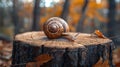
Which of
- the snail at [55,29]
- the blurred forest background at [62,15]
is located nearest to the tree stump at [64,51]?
the snail at [55,29]

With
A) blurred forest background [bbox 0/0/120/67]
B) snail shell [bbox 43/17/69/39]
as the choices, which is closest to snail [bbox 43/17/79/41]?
snail shell [bbox 43/17/69/39]

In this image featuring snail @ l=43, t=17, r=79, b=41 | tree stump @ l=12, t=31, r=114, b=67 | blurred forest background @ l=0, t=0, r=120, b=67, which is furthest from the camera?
blurred forest background @ l=0, t=0, r=120, b=67

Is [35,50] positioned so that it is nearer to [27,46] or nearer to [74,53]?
[27,46]

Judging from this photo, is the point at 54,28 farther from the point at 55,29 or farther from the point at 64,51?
the point at 64,51

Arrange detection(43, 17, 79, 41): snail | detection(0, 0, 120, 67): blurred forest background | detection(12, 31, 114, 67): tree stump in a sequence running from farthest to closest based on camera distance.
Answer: detection(0, 0, 120, 67): blurred forest background < detection(43, 17, 79, 41): snail < detection(12, 31, 114, 67): tree stump

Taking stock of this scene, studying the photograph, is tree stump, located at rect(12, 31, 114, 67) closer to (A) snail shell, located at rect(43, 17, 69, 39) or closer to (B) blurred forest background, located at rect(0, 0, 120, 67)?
(A) snail shell, located at rect(43, 17, 69, 39)

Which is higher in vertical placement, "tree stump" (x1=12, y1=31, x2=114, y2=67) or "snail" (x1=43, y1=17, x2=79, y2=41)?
"snail" (x1=43, y1=17, x2=79, y2=41)
